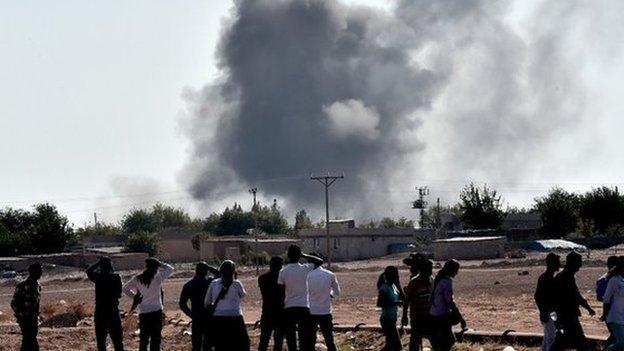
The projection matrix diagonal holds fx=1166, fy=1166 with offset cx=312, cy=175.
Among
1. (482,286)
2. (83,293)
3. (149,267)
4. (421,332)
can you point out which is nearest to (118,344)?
(149,267)

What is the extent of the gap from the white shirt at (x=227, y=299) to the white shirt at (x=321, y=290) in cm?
121

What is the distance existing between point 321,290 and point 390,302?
Answer: 4.78 feet

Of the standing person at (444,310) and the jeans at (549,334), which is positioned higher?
the standing person at (444,310)

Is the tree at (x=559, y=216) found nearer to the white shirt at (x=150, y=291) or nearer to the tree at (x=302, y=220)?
the tree at (x=302, y=220)

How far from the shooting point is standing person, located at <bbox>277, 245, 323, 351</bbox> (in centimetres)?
1495

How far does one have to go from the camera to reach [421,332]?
14969mm

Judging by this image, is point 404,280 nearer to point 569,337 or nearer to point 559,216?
point 569,337

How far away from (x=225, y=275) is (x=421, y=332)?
8.90ft

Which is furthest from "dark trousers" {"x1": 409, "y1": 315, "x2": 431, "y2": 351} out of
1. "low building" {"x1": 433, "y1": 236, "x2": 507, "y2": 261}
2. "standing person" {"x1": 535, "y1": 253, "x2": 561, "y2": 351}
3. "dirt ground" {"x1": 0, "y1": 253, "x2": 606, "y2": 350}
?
"low building" {"x1": 433, "y1": 236, "x2": 507, "y2": 261}

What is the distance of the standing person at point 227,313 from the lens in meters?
14.1

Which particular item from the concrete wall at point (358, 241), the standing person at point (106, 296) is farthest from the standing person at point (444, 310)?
the concrete wall at point (358, 241)

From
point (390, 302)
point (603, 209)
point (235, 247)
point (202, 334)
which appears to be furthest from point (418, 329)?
point (603, 209)

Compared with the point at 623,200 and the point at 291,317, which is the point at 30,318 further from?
the point at 623,200

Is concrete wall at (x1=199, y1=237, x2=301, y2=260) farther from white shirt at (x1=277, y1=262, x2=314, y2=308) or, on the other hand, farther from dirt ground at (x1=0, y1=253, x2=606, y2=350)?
white shirt at (x1=277, y1=262, x2=314, y2=308)
